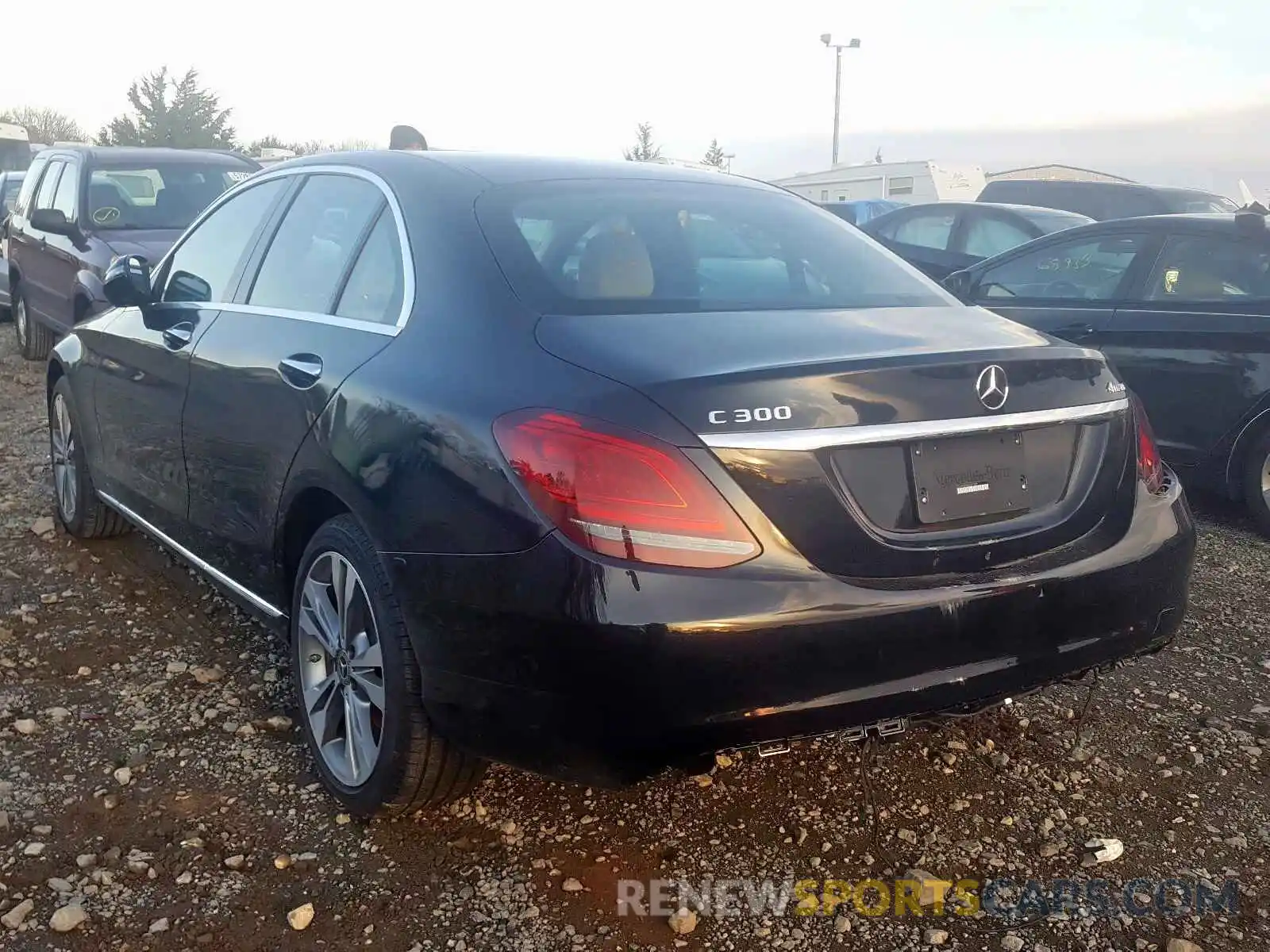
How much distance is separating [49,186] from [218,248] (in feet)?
21.5

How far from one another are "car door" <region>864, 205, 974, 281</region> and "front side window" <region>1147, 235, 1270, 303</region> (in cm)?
364

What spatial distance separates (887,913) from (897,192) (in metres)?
22.2

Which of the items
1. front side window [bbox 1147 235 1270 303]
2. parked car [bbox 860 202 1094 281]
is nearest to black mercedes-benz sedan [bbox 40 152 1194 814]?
front side window [bbox 1147 235 1270 303]

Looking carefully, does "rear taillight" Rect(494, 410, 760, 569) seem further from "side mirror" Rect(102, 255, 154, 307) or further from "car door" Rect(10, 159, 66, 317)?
"car door" Rect(10, 159, 66, 317)

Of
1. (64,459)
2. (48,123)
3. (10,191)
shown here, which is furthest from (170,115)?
(64,459)

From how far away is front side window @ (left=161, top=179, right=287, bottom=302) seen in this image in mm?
3727

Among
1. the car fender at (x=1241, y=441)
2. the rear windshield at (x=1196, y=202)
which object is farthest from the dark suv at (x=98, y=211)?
the rear windshield at (x=1196, y=202)

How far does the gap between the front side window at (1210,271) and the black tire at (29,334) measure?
Answer: 8.39 m

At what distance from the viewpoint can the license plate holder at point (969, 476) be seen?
2334mm

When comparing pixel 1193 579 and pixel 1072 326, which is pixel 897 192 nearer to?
pixel 1072 326

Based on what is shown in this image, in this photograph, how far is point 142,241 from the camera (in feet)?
26.3

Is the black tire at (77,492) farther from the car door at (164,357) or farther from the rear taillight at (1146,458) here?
the rear taillight at (1146,458)

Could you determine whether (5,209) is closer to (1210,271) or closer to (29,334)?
(29,334)

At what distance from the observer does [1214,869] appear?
2.68 m
